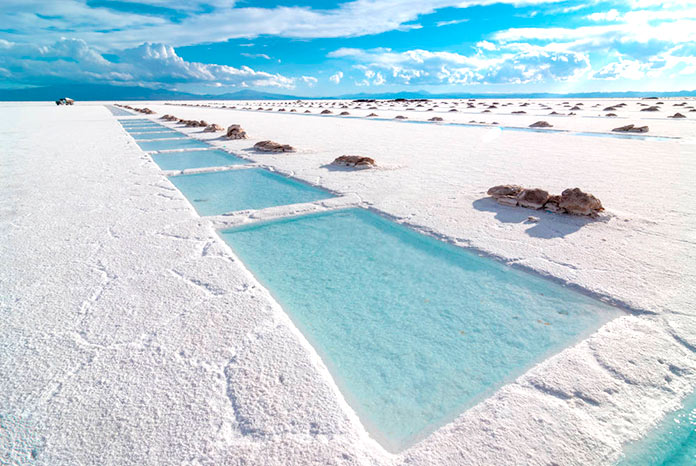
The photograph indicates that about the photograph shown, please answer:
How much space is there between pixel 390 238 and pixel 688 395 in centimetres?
196

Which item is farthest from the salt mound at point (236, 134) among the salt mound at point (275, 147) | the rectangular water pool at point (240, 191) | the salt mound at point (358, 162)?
the salt mound at point (358, 162)

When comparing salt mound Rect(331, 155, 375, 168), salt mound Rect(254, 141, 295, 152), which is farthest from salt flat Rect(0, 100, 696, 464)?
salt mound Rect(254, 141, 295, 152)

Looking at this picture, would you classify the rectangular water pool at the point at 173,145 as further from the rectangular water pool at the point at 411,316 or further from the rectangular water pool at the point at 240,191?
the rectangular water pool at the point at 411,316

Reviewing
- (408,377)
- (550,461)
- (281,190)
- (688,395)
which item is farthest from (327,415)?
(281,190)

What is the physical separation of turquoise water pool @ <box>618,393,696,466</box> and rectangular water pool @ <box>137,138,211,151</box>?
27.4 ft

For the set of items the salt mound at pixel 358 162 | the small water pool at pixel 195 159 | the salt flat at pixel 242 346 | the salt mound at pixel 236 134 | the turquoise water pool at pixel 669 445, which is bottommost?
the turquoise water pool at pixel 669 445

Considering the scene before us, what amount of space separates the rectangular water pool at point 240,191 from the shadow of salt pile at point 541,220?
173cm

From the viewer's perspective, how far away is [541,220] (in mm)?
3312

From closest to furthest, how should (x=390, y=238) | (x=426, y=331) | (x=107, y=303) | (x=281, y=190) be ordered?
(x=426, y=331), (x=107, y=303), (x=390, y=238), (x=281, y=190)

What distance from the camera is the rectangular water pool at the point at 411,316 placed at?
1.44 meters

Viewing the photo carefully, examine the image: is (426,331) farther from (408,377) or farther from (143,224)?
(143,224)

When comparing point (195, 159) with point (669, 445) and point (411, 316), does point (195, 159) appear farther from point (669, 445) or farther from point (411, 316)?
point (669, 445)

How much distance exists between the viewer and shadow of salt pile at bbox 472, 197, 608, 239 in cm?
302

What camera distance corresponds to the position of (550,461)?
44.5 inches
